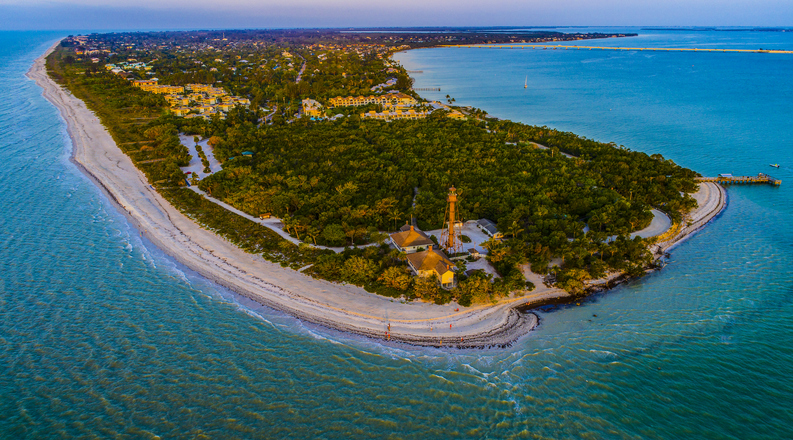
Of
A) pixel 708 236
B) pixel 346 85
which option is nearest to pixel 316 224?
pixel 708 236

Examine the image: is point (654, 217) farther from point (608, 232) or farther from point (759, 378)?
point (759, 378)

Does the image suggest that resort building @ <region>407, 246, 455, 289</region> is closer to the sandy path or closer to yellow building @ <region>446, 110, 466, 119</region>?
the sandy path

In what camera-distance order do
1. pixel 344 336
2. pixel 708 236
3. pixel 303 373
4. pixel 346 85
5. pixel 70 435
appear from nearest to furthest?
pixel 70 435
pixel 303 373
pixel 344 336
pixel 708 236
pixel 346 85

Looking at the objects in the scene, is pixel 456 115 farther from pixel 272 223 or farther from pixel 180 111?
pixel 180 111

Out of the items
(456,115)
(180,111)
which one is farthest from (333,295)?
(180,111)

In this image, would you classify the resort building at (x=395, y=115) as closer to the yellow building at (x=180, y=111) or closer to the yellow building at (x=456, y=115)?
the yellow building at (x=456, y=115)

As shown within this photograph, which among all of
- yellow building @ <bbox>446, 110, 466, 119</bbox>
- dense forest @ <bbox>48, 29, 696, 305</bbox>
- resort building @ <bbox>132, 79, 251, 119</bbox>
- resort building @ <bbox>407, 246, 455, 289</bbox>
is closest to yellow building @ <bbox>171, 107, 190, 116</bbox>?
resort building @ <bbox>132, 79, 251, 119</bbox>

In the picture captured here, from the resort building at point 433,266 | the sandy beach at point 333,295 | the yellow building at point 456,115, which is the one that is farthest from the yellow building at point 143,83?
the resort building at point 433,266
